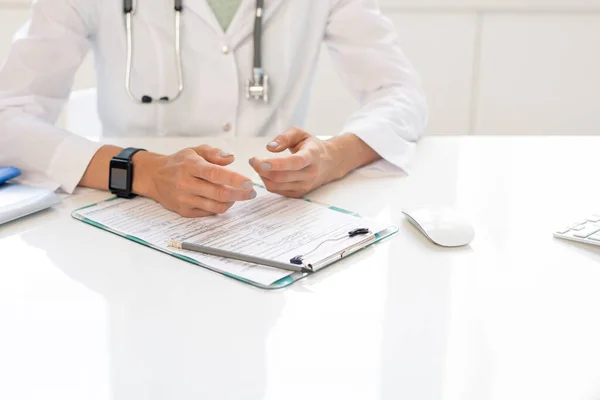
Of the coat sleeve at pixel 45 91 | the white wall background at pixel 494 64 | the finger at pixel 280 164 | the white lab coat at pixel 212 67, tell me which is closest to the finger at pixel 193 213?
the finger at pixel 280 164

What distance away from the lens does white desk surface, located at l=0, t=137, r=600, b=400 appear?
1.92ft

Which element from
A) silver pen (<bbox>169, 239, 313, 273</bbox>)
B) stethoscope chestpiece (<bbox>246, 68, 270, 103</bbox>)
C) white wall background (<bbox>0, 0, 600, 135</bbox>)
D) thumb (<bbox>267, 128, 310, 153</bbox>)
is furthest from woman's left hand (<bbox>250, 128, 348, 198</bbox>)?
white wall background (<bbox>0, 0, 600, 135</bbox>)

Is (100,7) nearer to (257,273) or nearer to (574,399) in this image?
(257,273)

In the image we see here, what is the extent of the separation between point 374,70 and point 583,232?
Answer: 653 mm

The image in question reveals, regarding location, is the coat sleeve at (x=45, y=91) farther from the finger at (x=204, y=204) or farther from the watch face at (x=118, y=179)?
the finger at (x=204, y=204)

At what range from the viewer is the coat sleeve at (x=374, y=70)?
1333mm

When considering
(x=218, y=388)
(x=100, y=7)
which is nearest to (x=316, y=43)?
(x=100, y=7)

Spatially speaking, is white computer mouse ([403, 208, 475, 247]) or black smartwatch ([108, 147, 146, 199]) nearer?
white computer mouse ([403, 208, 475, 247])

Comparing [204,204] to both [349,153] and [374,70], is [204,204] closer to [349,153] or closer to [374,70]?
[349,153]

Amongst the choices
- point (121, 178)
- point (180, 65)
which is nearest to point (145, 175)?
point (121, 178)

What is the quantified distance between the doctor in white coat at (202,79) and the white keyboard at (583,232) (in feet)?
1.14

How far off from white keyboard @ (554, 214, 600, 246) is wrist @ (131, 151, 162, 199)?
0.56 metres

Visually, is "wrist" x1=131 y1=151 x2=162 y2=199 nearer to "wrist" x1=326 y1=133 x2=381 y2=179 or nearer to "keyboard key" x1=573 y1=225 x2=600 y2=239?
"wrist" x1=326 y1=133 x2=381 y2=179

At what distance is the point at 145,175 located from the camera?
1.05 m
